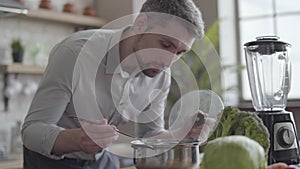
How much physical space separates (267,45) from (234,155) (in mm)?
721

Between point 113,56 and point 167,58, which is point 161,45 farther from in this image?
point 113,56

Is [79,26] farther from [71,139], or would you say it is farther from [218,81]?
[71,139]

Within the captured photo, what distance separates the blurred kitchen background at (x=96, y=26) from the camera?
3.20 m

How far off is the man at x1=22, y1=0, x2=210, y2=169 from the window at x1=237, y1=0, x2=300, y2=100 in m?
2.16

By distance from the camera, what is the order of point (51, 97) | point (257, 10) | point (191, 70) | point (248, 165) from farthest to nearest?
point (257, 10) < point (191, 70) < point (51, 97) < point (248, 165)

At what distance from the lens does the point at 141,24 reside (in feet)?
5.26

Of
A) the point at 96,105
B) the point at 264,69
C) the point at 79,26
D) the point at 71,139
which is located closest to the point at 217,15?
the point at 79,26

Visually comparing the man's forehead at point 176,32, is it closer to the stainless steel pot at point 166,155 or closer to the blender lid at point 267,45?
the blender lid at point 267,45

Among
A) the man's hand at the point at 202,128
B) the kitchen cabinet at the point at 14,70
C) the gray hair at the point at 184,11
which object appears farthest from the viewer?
the kitchen cabinet at the point at 14,70

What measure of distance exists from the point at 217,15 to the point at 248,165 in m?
3.08

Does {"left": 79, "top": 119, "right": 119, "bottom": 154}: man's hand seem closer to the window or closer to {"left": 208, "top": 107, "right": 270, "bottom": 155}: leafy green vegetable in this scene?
{"left": 208, "top": 107, "right": 270, "bottom": 155}: leafy green vegetable

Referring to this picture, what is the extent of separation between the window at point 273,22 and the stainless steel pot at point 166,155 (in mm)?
Result: 2753

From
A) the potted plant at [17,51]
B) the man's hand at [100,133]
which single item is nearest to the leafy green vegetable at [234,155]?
the man's hand at [100,133]

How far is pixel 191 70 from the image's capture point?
3611 mm
